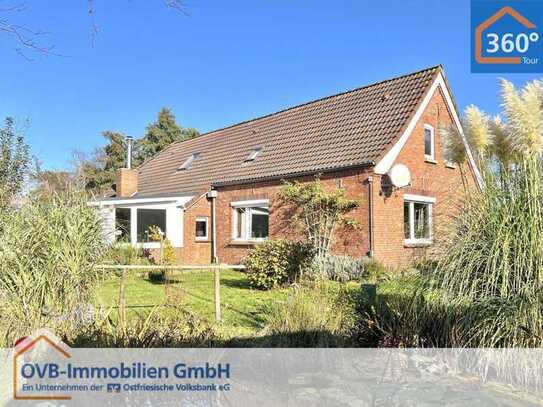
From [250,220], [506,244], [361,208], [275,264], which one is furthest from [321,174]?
[506,244]

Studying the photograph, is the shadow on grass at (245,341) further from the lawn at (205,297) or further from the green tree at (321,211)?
the green tree at (321,211)

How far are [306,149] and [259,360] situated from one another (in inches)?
554

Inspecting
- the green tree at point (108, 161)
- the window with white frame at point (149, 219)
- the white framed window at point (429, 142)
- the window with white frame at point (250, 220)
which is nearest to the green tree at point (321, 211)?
the window with white frame at point (250, 220)

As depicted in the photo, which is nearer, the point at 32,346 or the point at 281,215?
the point at 32,346

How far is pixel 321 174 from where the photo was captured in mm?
15844

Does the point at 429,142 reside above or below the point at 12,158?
above

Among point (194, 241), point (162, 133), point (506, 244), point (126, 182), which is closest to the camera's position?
point (506, 244)

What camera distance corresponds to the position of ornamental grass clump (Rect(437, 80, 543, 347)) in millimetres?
3861

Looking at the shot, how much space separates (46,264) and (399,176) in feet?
38.1

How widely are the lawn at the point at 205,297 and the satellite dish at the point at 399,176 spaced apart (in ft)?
18.4

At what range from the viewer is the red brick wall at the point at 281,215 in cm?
1466

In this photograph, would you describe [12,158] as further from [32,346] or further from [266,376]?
[266,376]

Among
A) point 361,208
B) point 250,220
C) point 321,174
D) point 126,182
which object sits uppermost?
point 126,182

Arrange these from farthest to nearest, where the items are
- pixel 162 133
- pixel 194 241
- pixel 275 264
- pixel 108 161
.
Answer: pixel 162 133 → pixel 108 161 → pixel 194 241 → pixel 275 264
